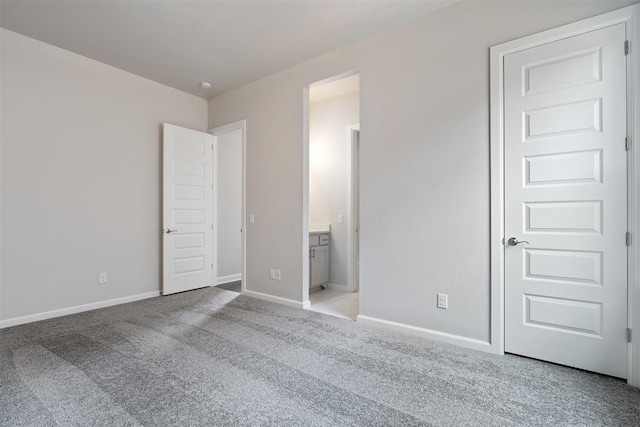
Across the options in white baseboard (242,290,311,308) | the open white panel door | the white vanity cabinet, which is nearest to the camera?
white baseboard (242,290,311,308)

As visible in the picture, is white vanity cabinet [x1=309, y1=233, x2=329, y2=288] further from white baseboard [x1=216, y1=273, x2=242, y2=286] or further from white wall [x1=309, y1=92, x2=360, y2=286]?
white baseboard [x1=216, y1=273, x2=242, y2=286]

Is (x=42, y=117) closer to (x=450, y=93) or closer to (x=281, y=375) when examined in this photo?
(x=281, y=375)

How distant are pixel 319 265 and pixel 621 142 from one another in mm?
3410

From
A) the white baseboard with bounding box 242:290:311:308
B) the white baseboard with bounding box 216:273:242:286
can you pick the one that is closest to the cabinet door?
the white baseboard with bounding box 242:290:311:308

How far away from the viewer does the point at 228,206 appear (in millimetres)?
5418

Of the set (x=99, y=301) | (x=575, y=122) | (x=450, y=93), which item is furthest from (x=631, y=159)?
(x=99, y=301)

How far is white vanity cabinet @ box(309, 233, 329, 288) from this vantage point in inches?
172

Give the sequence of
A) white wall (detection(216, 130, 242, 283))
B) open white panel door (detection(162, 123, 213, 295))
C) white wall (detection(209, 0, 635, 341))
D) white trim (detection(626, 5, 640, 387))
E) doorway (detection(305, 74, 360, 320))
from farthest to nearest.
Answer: white wall (detection(216, 130, 242, 283)) < doorway (detection(305, 74, 360, 320)) < open white panel door (detection(162, 123, 213, 295)) < white wall (detection(209, 0, 635, 341)) < white trim (detection(626, 5, 640, 387))

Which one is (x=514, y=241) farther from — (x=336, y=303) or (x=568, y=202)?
(x=336, y=303)

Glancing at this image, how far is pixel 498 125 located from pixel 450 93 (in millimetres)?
494

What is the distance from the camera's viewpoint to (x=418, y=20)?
9.23 ft

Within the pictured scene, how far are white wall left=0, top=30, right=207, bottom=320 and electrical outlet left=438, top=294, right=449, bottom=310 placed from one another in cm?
360

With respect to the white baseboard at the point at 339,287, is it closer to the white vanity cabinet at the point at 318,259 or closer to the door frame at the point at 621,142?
the white vanity cabinet at the point at 318,259

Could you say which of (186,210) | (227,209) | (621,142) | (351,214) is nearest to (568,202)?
(621,142)
